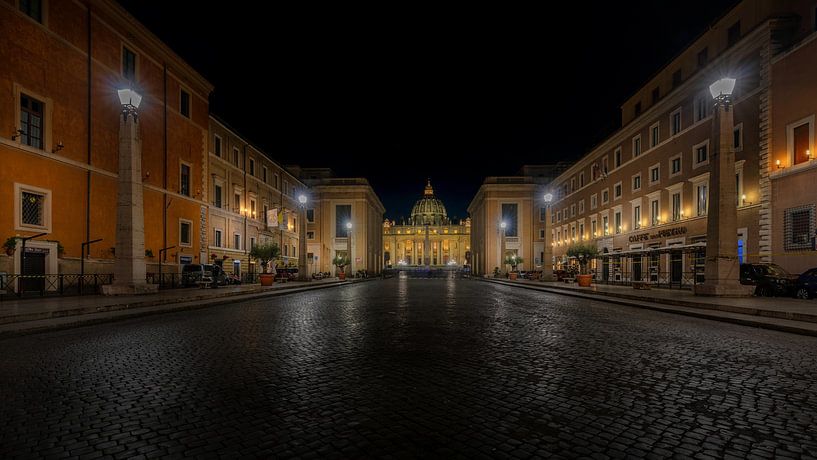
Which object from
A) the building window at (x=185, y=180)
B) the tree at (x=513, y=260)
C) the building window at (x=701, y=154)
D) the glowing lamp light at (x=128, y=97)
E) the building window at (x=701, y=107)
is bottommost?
the tree at (x=513, y=260)

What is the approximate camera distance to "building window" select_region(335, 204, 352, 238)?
78.3m

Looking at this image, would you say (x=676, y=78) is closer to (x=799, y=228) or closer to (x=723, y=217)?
(x=799, y=228)

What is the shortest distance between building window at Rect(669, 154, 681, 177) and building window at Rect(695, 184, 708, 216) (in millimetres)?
2714

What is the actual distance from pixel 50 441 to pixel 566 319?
11584mm

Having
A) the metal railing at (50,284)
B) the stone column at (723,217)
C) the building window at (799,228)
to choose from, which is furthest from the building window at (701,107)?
the metal railing at (50,284)

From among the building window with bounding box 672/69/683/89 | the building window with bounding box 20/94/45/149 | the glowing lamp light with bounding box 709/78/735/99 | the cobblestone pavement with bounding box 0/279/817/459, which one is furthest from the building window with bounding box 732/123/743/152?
the building window with bounding box 20/94/45/149

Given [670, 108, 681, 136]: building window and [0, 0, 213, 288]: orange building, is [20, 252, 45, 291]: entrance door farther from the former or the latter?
[670, 108, 681, 136]: building window

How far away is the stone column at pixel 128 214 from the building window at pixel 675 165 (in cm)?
3335

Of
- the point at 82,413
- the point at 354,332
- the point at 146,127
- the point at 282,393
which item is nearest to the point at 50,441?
the point at 82,413

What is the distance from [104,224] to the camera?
24.2 metres

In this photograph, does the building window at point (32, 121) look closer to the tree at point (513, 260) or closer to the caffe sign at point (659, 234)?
the caffe sign at point (659, 234)

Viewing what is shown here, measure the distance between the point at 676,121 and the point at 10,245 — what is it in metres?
39.3

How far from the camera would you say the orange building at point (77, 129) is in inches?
756

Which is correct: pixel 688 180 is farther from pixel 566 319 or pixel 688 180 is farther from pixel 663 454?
pixel 663 454
